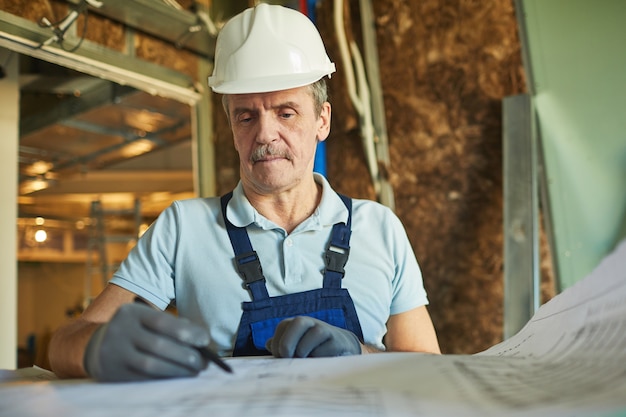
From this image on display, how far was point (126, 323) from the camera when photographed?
31.0 inches

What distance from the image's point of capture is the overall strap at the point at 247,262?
4.67ft

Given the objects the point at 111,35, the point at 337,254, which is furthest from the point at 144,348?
the point at 111,35

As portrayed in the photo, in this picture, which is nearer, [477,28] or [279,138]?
[279,138]

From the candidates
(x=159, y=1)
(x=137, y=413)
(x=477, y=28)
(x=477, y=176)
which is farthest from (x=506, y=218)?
(x=137, y=413)

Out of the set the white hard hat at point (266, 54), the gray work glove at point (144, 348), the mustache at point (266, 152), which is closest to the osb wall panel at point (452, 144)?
the white hard hat at point (266, 54)

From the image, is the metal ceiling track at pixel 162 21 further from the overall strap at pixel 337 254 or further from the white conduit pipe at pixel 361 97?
the overall strap at pixel 337 254

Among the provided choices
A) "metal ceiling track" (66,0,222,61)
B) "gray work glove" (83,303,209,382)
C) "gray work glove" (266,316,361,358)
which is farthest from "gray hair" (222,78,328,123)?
"metal ceiling track" (66,0,222,61)

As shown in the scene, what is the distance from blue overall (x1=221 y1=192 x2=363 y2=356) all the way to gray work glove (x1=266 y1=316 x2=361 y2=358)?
26 cm

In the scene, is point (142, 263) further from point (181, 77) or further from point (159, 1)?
point (181, 77)

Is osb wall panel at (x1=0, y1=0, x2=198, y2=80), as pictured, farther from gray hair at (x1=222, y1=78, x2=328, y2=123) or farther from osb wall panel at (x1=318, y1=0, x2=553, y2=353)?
gray hair at (x1=222, y1=78, x2=328, y2=123)

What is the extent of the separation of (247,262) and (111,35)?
69.1 inches

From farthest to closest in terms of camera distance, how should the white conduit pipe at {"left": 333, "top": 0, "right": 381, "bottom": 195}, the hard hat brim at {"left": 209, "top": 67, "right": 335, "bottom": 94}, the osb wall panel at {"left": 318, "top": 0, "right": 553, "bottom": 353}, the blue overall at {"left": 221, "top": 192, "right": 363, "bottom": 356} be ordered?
the white conduit pipe at {"left": 333, "top": 0, "right": 381, "bottom": 195} < the osb wall panel at {"left": 318, "top": 0, "right": 553, "bottom": 353} < the hard hat brim at {"left": 209, "top": 67, "right": 335, "bottom": 94} < the blue overall at {"left": 221, "top": 192, "right": 363, "bottom": 356}

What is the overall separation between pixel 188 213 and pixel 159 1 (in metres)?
1.45

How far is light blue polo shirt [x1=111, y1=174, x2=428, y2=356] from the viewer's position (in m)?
1.46
